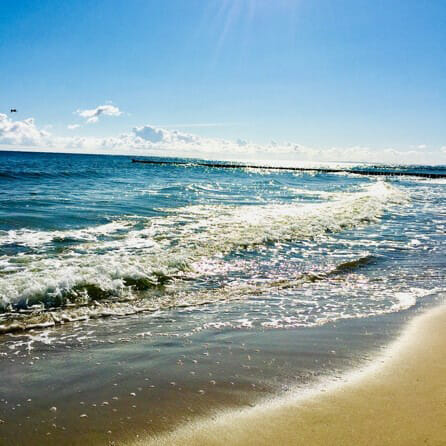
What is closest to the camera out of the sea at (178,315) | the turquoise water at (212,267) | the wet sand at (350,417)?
the wet sand at (350,417)

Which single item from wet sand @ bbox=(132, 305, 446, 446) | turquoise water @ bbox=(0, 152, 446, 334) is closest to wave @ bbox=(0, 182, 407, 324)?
turquoise water @ bbox=(0, 152, 446, 334)

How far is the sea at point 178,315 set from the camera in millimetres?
3816

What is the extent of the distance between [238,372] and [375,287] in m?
5.26

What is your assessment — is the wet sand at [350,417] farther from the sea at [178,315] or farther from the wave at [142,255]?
the wave at [142,255]

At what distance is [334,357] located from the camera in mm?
4863

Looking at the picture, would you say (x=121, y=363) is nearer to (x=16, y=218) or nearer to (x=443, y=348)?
(x=443, y=348)

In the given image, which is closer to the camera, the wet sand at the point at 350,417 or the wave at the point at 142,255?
the wet sand at the point at 350,417

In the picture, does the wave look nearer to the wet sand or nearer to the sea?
the sea

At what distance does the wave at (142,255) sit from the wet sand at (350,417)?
4041 millimetres

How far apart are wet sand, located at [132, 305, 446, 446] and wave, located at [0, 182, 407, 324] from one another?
404 cm

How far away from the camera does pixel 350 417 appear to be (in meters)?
3.46

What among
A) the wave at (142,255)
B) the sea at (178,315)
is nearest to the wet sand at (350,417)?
the sea at (178,315)

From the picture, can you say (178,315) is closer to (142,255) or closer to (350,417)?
(350,417)

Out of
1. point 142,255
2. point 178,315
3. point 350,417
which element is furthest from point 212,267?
point 350,417
